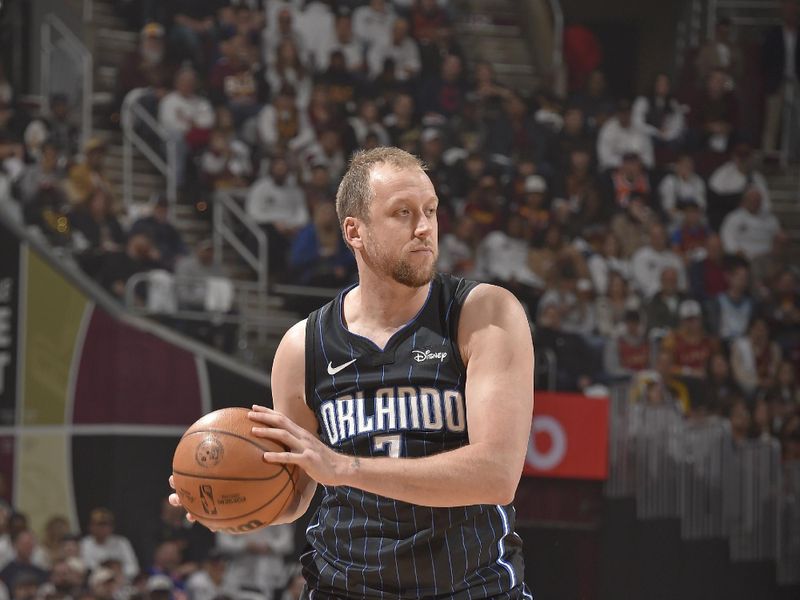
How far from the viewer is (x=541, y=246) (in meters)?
11.3

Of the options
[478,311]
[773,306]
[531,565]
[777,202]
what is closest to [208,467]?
[478,311]

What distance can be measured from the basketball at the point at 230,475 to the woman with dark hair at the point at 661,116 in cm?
982

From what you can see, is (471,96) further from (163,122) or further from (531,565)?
(531,565)

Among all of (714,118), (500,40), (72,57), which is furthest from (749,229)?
(72,57)

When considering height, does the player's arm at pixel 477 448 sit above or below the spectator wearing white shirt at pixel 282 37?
below

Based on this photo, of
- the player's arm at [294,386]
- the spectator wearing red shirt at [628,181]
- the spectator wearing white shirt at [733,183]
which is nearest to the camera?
the player's arm at [294,386]

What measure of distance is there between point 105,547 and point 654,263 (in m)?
5.63

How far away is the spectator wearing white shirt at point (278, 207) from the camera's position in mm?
10859

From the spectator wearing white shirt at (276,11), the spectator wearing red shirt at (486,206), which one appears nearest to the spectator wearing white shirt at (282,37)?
the spectator wearing white shirt at (276,11)

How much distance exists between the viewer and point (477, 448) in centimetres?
307

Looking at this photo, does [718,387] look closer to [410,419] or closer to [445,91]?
[445,91]

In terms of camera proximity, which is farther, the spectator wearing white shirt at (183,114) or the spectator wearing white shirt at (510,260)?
the spectator wearing white shirt at (183,114)

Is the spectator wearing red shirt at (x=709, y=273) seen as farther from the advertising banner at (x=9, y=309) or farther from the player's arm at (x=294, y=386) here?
the player's arm at (x=294, y=386)

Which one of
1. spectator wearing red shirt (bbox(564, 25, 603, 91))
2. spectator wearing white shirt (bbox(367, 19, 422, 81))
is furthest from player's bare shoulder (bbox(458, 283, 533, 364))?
spectator wearing red shirt (bbox(564, 25, 603, 91))
